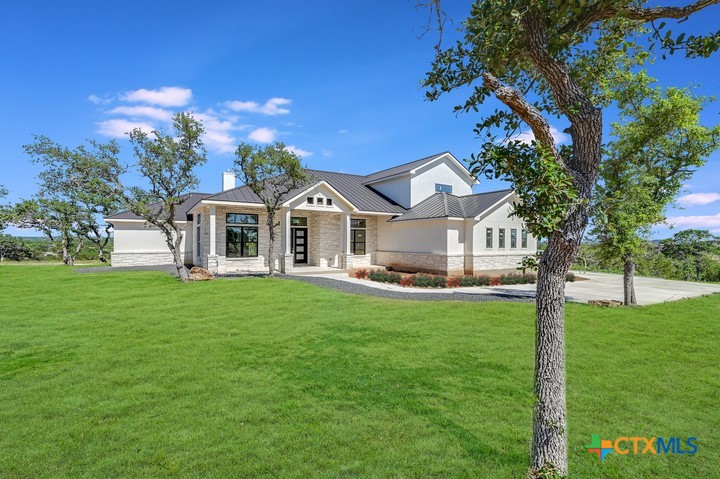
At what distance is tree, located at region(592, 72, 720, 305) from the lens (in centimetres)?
973

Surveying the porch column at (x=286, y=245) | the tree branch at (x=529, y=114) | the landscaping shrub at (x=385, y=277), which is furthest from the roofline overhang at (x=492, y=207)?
the tree branch at (x=529, y=114)

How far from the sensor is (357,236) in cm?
2205

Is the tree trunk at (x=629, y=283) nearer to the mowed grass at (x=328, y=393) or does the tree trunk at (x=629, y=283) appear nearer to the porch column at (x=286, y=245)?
the mowed grass at (x=328, y=393)

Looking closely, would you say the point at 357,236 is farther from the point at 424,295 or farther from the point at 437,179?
the point at 424,295

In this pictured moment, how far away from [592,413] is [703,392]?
2089 millimetres

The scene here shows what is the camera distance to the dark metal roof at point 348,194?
18609 millimetres

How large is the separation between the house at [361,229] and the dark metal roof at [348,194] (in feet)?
0.25

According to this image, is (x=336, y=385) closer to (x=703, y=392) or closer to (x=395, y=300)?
(x=703, y=392)

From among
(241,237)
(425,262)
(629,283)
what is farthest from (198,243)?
(629,283)

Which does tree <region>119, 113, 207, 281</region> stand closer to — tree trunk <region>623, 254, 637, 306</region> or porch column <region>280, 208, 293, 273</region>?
porch column <region>280, 208, 293, 273</region>

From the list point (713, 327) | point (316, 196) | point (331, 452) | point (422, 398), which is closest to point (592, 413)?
point (422, 398)

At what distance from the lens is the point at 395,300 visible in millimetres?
11445

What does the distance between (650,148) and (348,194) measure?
15.4 m

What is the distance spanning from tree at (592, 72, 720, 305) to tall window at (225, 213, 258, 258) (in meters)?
15.8
